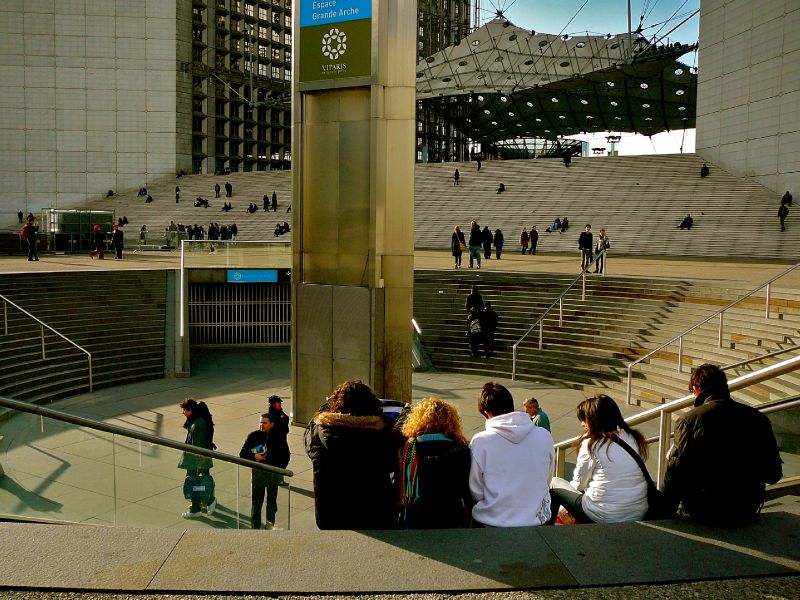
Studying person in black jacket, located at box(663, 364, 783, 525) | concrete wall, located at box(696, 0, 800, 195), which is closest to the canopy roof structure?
concrete wall, located at box(696, 0, 800, 195)

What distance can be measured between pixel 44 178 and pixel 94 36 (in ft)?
45.4

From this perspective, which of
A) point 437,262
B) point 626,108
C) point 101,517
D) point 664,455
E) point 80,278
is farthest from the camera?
point 626,108

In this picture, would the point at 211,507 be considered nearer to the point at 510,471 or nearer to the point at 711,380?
the point at 510,471

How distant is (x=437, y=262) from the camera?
26781 millimetres

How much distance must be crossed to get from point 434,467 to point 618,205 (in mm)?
39206

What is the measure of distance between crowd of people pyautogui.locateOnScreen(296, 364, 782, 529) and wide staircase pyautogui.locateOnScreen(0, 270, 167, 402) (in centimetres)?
1207

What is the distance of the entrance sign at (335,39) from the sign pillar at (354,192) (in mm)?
16

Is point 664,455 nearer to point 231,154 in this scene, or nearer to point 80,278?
point 80,278

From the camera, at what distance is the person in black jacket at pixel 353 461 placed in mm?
3902

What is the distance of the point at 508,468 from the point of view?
13.0 feet

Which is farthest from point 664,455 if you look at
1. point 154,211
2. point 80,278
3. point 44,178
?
point 44,178

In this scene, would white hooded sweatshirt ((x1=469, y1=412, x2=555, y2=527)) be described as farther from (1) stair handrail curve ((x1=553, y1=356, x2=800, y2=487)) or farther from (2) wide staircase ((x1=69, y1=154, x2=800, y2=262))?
(2) wide staircase ((x1=69, y1=154, x2=800, y2=262))

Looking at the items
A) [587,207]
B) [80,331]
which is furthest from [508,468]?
[587,207]

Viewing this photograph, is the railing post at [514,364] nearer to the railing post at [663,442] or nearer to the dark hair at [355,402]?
the railing post at [663,442]
